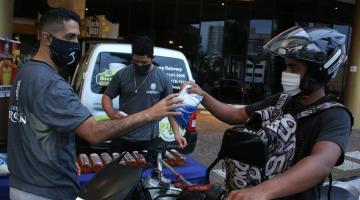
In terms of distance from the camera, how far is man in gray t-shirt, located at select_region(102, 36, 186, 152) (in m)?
4.52

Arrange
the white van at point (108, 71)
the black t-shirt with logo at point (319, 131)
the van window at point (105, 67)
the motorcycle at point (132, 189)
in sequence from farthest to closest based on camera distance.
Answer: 1. the van window at point (105, 67)
2. the white van at point (108, 71)
3. the black t-shirt with logo at point (319, 131)
4. the motorcycle at point (132, 189)

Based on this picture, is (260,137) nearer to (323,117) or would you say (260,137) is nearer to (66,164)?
(323,117)

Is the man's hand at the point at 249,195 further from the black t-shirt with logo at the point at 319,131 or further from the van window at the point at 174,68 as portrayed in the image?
the van window at the point at 174,68

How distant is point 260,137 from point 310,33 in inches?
26.1

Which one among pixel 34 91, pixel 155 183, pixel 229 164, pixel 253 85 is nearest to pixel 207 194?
pixel 229 164

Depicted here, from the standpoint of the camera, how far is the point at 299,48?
2164 mm

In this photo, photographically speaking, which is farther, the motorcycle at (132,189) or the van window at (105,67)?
the van window at (105,67)

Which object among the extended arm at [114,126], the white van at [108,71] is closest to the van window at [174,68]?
the white van at [108,71]

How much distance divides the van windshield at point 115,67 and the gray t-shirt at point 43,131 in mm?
3634

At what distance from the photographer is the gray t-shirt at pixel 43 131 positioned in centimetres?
238

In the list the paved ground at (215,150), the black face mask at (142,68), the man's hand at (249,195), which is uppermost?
the black face mask at (142,68)

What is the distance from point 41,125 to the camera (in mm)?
2402

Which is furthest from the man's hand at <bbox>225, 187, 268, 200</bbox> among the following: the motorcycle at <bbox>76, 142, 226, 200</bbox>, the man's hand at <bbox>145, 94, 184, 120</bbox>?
the man's hand at <bbox>145, 94, 184, 120</bbox>

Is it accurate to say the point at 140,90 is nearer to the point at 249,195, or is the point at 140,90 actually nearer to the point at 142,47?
the point at 142,47
